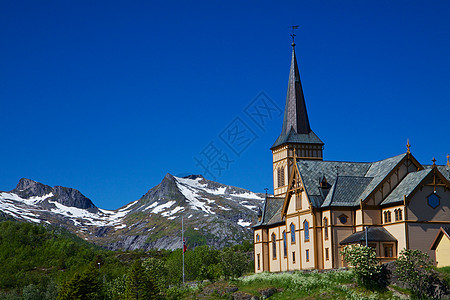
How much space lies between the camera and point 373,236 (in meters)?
64.0

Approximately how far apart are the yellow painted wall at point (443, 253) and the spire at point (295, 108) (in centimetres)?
3999

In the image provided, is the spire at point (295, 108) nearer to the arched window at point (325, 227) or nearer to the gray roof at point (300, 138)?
the gray roof at point (300, 138)

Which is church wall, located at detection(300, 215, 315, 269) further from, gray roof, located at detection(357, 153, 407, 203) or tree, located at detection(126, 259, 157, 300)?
tree, located at detection(126, 259, 157, 300)

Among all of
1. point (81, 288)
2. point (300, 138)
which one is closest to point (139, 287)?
point (81, 288)

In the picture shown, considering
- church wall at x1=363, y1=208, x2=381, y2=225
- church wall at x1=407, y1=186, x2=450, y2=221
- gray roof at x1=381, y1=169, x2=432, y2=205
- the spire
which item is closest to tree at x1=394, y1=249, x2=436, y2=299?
church wall at x1=407, y1=186, x2=450, y2=221

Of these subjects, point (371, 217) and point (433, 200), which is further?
point (371, 217)

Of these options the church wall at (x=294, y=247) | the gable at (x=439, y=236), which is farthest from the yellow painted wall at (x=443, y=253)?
the church wall at (x=294, y=247)

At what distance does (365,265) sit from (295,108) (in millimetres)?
44826

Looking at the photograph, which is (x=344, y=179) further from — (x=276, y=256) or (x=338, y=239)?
(x=276, y=256)

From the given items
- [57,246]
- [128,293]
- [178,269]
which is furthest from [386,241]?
[57,246]

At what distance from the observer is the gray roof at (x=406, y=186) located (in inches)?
2527

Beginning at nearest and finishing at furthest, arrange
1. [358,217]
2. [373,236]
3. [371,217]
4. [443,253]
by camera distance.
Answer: [443,253], [373,236], [371,217], [358,217]

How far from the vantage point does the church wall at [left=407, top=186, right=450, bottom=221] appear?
209 ft

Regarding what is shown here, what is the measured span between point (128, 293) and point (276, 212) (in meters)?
24.3
